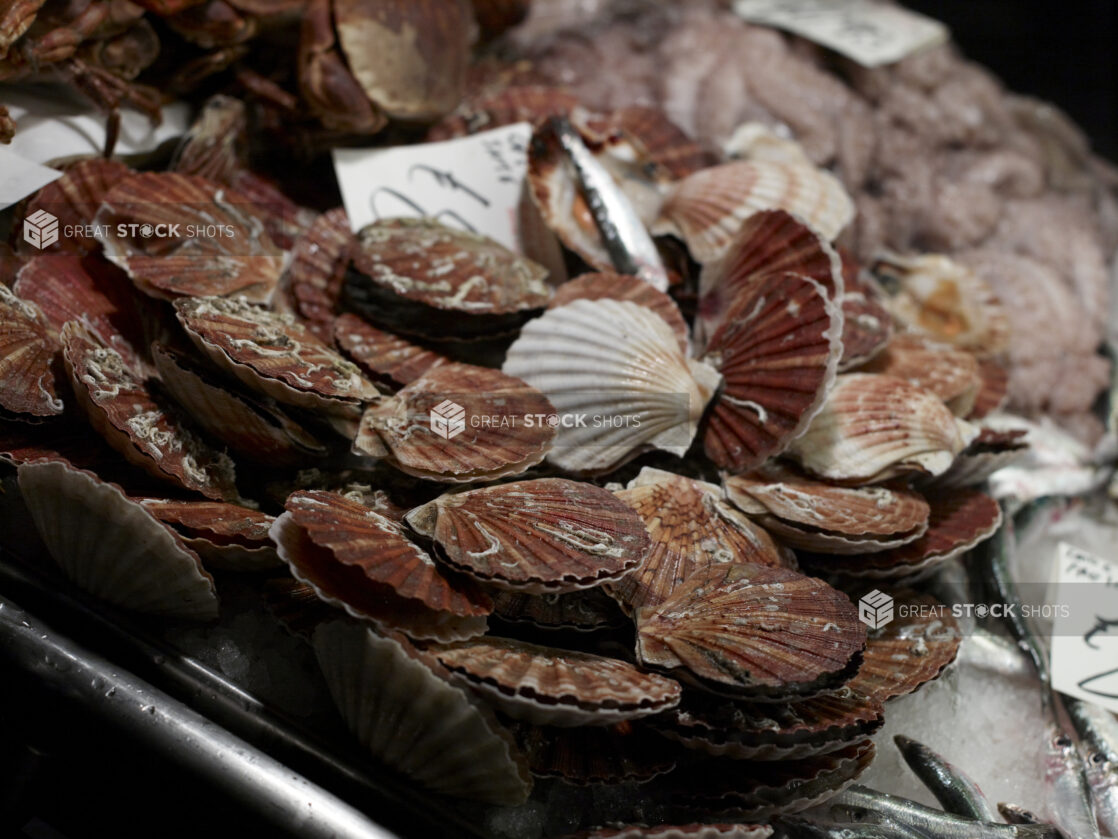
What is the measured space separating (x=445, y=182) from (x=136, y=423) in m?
0.69

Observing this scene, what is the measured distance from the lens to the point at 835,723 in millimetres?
855

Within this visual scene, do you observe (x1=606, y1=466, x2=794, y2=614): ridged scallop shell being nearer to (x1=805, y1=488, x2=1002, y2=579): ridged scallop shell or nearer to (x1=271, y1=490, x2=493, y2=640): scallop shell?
(x1=805, y1=488, x2=1002, y2=579): ridged scallop shell

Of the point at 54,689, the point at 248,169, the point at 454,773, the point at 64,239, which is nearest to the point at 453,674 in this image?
Answer: the point at 454,773

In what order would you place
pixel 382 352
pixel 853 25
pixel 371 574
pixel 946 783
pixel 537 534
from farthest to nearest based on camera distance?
pixel 853 25
pixel 382 352
pixel 946 783
pixel 537 534
pixel 371 574

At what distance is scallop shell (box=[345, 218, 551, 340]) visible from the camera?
44.9 inches

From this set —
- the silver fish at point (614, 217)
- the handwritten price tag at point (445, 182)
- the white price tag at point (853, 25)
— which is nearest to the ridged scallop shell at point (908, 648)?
the silver fish at point (614, 217)

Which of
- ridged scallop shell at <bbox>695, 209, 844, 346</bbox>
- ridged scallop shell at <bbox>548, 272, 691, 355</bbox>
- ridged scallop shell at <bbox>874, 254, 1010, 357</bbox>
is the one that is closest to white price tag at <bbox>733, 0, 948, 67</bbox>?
ridged scallop shell at <bbox>874, 254, 1010, 357</bbox>

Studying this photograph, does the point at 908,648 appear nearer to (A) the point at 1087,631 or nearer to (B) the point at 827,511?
(B) the point at 827,511

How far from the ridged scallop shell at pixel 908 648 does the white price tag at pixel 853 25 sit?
1.26 m

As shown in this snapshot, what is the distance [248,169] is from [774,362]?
0.90m

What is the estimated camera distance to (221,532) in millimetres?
873

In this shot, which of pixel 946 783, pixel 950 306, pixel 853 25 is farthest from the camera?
pixel 853 25

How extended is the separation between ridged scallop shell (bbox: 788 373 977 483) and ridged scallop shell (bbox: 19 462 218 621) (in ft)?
2.29

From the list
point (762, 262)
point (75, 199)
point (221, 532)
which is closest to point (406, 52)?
point (75, 199)
